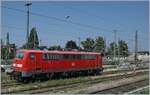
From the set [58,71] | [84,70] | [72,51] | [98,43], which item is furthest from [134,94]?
[98,43]

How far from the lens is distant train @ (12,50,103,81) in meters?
29.7

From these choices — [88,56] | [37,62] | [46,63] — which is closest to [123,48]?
[88,56]

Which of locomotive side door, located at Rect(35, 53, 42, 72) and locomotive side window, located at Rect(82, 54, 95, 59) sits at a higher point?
locomotive side window, located at Rect(82, 54, 95, 59)

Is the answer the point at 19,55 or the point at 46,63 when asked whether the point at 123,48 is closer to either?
the point at 46,63

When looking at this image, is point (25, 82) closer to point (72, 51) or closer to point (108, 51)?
point (72, 51)

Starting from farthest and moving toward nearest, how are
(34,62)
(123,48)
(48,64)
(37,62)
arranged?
(123,48)
(48,64)
(37,62)
(34,62)

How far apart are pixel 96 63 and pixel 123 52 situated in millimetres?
95699

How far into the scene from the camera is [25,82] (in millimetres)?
29422

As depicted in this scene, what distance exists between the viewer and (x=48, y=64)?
3203cm

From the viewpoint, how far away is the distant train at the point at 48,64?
97.4 ft

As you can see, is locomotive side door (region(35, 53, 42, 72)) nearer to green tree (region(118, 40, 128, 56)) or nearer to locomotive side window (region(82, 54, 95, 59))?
locomotive side window (region(82, 54, 95, 59))

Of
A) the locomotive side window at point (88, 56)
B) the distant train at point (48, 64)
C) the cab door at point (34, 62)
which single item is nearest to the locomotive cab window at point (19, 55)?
the distant train at point (48, 64)

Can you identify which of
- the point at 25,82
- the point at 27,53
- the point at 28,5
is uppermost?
the point at 28,5

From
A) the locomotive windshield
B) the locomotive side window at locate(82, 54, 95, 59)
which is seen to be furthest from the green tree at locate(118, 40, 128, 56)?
the locomotive windshield
